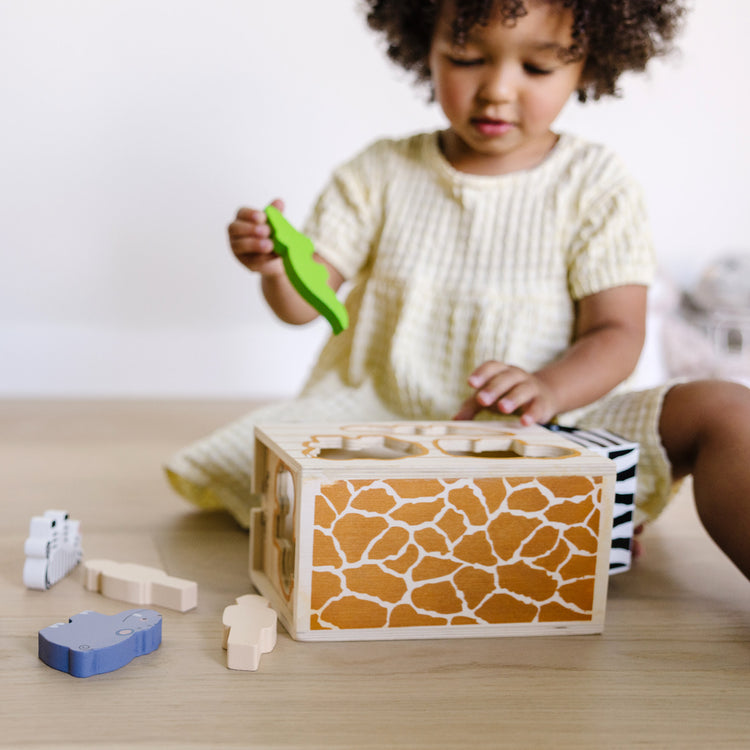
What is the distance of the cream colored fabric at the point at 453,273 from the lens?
0.93 meters

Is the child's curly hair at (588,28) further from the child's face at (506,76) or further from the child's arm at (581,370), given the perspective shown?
the child's arm at (581,370)

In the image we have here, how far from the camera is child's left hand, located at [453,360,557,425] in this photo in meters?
0.77

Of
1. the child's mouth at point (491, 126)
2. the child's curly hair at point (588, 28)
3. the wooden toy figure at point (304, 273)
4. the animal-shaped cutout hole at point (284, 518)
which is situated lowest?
the animal-shaped cutout hole at point (284, 518)

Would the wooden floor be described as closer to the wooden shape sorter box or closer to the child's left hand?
the wooden shape sorter box

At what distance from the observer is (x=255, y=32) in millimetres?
1575

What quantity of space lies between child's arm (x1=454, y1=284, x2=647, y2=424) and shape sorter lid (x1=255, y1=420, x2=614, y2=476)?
3 centimetres

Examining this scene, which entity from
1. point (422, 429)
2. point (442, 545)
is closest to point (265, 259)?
point (422, 429)

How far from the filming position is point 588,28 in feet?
2.96

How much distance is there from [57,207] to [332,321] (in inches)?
37.2

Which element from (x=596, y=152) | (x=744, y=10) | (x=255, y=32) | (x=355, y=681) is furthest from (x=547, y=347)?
(x=744, y=10)

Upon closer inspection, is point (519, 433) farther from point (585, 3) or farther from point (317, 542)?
point (585, 3)

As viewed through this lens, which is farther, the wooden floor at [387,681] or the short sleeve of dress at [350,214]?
the short sleeve of dress at [350,214]

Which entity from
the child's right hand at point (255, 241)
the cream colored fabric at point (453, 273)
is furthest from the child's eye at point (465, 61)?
the child's right hand at point (255, 241)

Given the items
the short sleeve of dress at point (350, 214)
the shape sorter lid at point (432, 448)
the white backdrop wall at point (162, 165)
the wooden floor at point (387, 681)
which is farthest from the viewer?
the white backdrop wall at point (162, 165)
